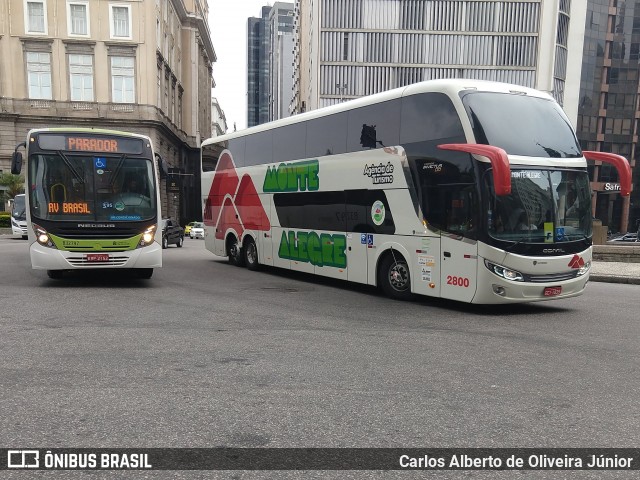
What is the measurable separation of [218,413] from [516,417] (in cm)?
228

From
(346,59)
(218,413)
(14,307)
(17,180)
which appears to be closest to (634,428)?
(218,413)

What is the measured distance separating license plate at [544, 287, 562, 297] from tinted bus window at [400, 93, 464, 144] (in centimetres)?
288

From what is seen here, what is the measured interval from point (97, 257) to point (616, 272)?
13812 mm

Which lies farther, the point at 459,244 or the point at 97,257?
the point at 97,257

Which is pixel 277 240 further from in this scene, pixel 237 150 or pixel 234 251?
pixel 237 150

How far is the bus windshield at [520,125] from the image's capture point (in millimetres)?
8141

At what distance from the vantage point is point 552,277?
8414mm

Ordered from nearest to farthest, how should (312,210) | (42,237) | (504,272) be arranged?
(504,272), (42,237), (312,210)

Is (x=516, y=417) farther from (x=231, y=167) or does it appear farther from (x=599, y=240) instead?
(x=599, y=240)

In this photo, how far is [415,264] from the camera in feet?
30.7

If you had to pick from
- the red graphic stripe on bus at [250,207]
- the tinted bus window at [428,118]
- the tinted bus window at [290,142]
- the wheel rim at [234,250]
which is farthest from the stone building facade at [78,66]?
the tinted bus window at [428,118]

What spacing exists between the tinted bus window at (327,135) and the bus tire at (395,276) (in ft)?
8.46

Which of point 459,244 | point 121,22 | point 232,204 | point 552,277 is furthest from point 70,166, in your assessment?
point 121,22

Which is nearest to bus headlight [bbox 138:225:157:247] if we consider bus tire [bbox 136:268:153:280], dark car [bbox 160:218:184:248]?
bus tire [bbox 136:268:153:280]
